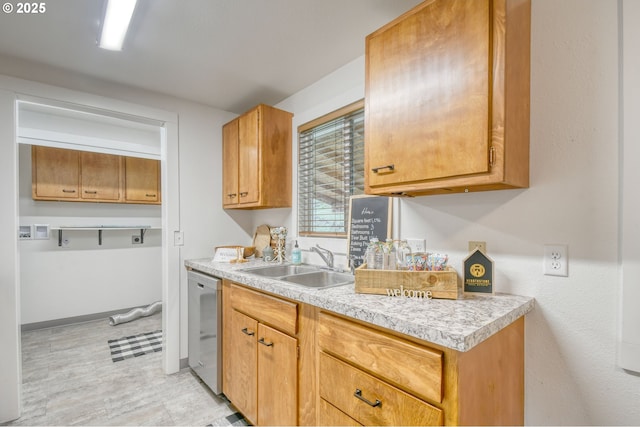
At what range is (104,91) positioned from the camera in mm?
2312

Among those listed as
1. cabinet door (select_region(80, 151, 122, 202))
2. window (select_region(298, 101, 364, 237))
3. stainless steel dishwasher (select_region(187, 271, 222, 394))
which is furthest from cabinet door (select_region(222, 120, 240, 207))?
cabinet door (select_region(80, 151, 122, 202))

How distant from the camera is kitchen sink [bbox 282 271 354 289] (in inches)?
76.7

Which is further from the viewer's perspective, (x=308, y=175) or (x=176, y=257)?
(x=176, y=257)

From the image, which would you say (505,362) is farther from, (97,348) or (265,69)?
(97,348)

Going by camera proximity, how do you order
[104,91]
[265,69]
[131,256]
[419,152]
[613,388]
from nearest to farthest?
1. [613,388]
2. [419,152]
3. [265,69]
4. [104,91]
5. [131,256]

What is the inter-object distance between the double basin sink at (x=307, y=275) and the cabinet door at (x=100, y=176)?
9.39ft

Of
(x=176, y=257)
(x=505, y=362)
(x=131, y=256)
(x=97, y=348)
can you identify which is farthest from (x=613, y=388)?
(x=131, y=256)

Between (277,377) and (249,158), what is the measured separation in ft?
5.41

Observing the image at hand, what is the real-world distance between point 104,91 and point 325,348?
2.49m

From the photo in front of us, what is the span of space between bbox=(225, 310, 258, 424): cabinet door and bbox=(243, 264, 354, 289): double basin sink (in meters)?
0.33

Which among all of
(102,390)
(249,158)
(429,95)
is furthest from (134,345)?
(429,95)

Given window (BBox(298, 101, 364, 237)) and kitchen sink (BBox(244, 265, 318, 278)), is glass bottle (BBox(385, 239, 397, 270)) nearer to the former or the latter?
window (BBox(298, 101, 364, 237))

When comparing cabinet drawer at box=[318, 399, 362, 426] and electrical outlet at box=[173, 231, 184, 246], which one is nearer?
cabinet drawer at box=[318, 399, 362, 426]

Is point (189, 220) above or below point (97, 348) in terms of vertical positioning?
above
